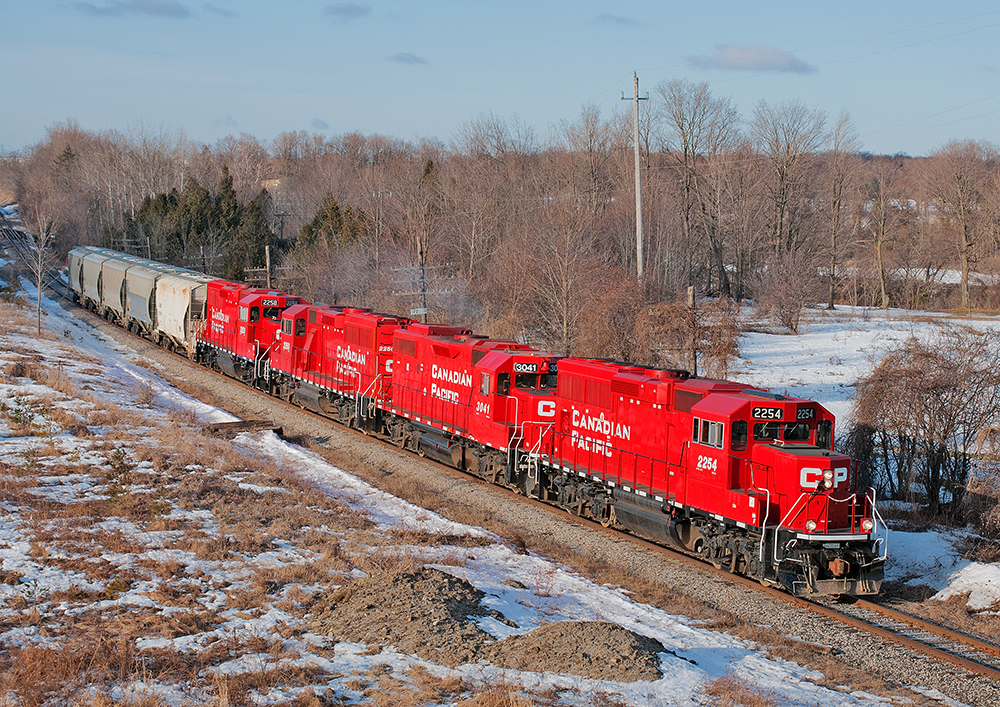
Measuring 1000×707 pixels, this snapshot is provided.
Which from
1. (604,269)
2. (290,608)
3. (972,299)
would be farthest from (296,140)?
(290,608)

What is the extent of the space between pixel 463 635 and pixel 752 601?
6075 mm

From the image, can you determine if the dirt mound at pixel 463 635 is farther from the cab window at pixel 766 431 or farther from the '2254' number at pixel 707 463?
the cab window at pixel 766 431

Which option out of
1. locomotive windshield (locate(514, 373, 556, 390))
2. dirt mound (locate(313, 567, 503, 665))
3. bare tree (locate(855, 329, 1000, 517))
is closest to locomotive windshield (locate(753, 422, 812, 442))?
dirt mound (locate(313, 567, 503, 665))

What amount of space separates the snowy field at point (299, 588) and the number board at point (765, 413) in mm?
4030

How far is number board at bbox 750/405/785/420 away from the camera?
15.6 m

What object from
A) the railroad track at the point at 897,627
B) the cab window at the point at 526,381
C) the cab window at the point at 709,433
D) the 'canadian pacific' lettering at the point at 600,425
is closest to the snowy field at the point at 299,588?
the railroad track at the point at 897,627

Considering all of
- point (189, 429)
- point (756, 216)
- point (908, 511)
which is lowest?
point (908, 511)

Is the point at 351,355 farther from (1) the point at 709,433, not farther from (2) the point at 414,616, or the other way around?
(2) the point at 414,616

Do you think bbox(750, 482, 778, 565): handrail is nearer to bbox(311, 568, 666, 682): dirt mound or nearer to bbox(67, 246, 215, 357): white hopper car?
bbox(311, 568, 666, 682): dirt mound

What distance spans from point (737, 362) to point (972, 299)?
42485mm

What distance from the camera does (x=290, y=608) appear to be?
12375mm

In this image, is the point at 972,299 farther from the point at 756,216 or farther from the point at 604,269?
the point at 604,269

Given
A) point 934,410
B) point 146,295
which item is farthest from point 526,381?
point 146,295

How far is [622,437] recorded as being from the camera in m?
18.7
